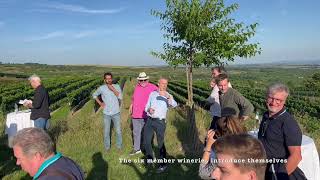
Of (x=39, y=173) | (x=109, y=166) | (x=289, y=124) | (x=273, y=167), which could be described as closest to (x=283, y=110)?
(x=289, y=124)

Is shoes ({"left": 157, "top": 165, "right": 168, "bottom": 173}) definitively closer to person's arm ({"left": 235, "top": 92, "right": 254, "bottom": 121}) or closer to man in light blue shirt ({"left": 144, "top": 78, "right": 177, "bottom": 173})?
man in light blue shirt ({"left": 144, "top": 78, "right": 177, "bottom": 173})

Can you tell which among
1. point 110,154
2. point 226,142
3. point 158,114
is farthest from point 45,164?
point 110,154

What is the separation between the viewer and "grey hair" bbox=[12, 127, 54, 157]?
8.55 feet

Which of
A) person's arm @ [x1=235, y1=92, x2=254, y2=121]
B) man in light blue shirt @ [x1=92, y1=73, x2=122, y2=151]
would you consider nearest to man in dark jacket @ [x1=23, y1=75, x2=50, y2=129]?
man in light blue shirt @ [x1=92, y1=73, x2=122, y2=151]

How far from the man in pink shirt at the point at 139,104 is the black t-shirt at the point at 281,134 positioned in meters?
4.10

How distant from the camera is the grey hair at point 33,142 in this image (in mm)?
2605

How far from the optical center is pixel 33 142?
262cm

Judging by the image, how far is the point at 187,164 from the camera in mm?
7090

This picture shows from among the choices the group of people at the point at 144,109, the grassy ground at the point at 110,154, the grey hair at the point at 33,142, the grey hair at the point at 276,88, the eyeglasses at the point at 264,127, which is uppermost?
the grey hair at the point at 276,88

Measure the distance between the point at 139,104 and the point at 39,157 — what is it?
5079mm

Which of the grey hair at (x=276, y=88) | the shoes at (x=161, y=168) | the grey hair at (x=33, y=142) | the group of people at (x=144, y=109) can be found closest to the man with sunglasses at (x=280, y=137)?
the grey hair at (x=276, y=88)

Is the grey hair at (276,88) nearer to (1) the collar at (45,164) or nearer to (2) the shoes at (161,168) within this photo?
(1) the collar at (45,164)

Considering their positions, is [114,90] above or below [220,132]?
below

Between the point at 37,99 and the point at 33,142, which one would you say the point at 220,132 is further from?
the point at 37,99
